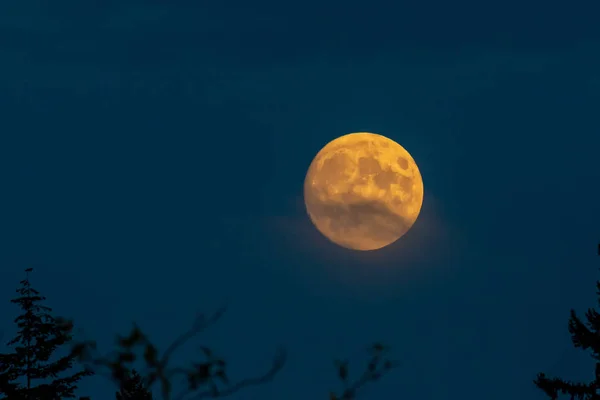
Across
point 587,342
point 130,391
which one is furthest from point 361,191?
point 130,391

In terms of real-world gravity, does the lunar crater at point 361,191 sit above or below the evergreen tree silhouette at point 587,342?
above

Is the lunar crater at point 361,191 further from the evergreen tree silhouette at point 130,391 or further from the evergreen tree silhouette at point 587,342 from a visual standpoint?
the evergreen tree silhouette at point 587,342

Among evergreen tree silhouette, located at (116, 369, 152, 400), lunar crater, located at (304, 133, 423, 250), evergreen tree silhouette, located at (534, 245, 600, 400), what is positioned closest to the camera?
evergreen tree silhouette, located at (116, 369, 152, 400)

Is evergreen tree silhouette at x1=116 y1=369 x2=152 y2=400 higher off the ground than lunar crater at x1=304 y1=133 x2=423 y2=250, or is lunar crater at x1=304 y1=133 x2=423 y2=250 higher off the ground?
lunar crater at x1=304 y1=133 x2=423 y2=250

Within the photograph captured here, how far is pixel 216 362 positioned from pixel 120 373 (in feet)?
1.96

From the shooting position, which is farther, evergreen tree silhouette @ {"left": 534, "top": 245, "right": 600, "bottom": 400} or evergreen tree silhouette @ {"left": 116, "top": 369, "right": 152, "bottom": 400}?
evergreen tree silhouette @ {"left": 534, "top": 245, "right": 600, "bottom": 400}

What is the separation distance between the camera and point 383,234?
5250cm

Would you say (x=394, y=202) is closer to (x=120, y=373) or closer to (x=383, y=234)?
(x=383, y=234)

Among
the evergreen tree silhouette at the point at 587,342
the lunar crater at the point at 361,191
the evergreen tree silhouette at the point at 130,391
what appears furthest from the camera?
the lunar crater at the point at 361,191

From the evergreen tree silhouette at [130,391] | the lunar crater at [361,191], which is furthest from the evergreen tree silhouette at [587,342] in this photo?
the lunar crater at [361,191]

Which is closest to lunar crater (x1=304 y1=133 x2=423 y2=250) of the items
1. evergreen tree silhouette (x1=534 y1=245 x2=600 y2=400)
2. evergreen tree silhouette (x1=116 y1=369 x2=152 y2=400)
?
evergreen tree silhouette (x1=116 y1=369 x2=152 y2=400)

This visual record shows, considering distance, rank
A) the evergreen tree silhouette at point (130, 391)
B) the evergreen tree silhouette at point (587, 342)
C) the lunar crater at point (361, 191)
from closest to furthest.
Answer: the evergreen tree silhouette at point (130, 391), the evergreen tree silhouette at point (587, 342), the lunar crater at point (361, 191)

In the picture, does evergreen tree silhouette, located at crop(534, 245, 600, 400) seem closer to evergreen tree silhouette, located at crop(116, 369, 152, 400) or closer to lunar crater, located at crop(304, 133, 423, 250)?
evergreen tree silhouette, located at crop(116, 369, 152, 400)

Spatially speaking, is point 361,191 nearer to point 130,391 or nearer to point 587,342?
point 587,342
